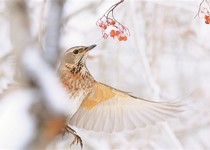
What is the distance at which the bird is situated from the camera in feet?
2.89

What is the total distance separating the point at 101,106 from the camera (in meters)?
0.94

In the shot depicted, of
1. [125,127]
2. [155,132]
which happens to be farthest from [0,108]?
[155,132]

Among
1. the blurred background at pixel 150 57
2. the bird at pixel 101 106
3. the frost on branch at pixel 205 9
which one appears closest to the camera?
the bird at pixel 101 106

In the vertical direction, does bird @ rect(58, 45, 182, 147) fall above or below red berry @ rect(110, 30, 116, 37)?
below

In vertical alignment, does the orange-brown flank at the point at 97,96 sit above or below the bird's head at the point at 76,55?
below

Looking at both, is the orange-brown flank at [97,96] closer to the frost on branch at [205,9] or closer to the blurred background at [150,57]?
the blurred background at [150,57]

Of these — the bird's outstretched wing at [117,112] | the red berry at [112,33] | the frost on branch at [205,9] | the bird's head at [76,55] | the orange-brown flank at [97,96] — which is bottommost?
the bird's outstretched wing at [117,112]

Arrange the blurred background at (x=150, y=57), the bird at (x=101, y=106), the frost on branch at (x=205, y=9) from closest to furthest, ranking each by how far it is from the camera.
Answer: the bird at (x=101, y=106)
the frost on branch at (x=205, y=9)
the blurred background at (x=150, y=57)

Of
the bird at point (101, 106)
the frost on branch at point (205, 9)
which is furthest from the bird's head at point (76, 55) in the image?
the frost on branch at point (205, 9)

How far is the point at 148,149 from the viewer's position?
161cm

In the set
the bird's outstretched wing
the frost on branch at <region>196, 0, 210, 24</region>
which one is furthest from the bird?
the frost on branch at <region>196, 0, 210, 24</region>

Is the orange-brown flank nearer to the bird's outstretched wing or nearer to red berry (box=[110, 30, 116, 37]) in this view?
the bird's outstretched wing

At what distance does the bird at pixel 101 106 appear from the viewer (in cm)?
88

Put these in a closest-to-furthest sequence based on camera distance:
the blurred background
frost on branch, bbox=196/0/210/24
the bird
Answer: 1. the bird
2. frost on branch, bbox=196/0/210/24
3. the blurred background
